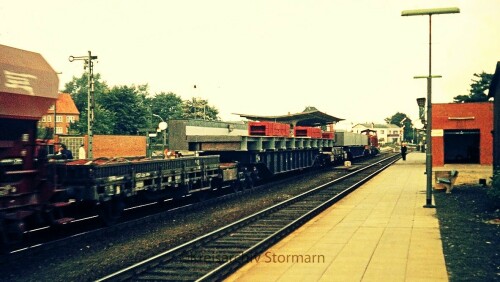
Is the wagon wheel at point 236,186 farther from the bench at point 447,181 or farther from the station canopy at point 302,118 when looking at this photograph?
the station canopy at point 302,118

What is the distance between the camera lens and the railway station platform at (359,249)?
8.41m

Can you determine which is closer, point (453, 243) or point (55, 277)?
point (55, 277)

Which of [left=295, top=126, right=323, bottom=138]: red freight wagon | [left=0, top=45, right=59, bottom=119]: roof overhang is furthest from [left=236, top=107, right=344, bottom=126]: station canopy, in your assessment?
[left=0, top=45, right=59, bottom=119]: roof overhang

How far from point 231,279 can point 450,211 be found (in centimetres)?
999

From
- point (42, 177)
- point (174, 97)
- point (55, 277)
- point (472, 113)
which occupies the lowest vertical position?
point (55, 277)

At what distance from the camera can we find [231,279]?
846cm

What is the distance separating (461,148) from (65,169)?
4176 centimetres

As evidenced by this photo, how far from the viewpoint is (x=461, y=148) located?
46.2m

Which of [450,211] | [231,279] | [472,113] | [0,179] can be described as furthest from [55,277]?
[472,113]

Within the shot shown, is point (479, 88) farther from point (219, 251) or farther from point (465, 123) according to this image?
point (219, 251)

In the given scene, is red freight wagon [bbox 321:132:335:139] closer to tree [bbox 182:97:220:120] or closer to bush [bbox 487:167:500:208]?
bush [bbox 487:167:500:208]

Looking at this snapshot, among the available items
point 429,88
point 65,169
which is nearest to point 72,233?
point 65,169

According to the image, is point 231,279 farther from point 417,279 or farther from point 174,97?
point 174,97

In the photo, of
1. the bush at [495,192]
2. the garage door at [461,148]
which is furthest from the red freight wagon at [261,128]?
the garage door at [461,148]
